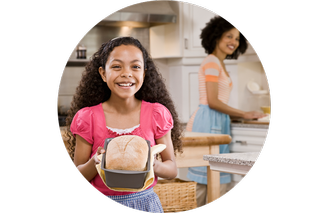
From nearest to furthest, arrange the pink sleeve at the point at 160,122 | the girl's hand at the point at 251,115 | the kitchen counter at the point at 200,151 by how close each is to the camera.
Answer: the pink sleeve at the point at 160,122, the kitchen counter at the point at 200,151, the girl's hand at the point at 251,115

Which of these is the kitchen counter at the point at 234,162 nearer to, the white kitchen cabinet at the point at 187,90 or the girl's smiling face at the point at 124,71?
the girl's smiling face at the point at 124,71

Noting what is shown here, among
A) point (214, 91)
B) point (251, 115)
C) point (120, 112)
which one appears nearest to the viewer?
point (120, 112)

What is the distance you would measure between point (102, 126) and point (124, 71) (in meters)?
0.13

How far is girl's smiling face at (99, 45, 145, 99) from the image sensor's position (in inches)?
31.0

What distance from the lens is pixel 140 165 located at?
0.72m

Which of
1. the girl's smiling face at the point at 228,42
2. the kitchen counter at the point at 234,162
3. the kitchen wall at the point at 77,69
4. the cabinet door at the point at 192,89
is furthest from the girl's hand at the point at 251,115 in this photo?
the kitchen wall at the point at 77,69

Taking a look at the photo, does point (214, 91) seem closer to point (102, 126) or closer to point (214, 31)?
point (214, 31)

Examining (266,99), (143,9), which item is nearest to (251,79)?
(266,99)

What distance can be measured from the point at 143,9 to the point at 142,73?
4.91 feet

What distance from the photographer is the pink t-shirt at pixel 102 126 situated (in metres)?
0.80

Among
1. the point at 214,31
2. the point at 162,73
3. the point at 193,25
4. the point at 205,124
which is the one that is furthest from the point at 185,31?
the point at 205,124

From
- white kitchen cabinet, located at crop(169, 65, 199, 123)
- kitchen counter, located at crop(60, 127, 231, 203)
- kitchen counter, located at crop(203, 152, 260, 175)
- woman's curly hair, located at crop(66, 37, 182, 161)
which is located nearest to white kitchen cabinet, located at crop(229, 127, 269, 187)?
white kitchen cabinet, located at crop(169, 65, 199, 123)

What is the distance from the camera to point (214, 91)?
1.63 m

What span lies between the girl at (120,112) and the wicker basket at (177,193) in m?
0.43
